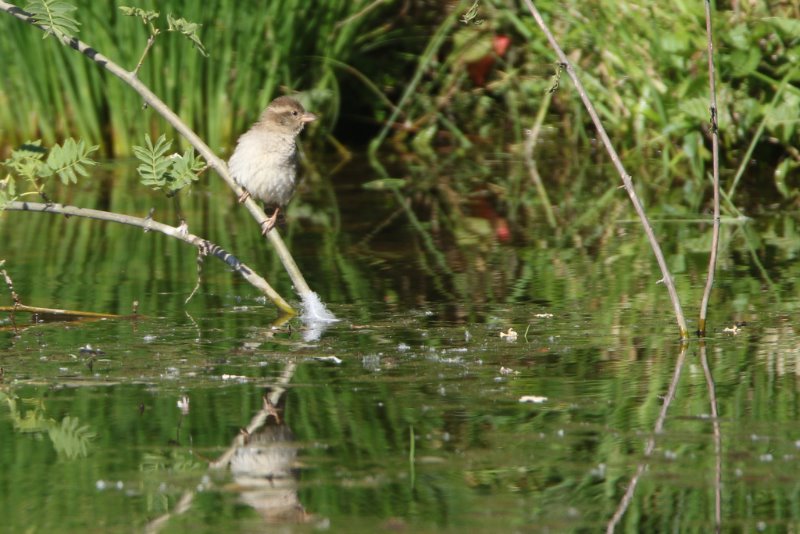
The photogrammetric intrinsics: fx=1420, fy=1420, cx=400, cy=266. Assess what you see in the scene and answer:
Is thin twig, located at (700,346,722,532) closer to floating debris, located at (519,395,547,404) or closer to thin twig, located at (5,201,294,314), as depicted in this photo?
floating debris, located at (519,395,547,404)

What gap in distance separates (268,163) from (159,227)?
1.04 meters

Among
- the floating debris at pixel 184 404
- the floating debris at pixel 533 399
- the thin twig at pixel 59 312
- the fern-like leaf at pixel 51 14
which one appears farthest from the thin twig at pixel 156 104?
the floating debris at pixel 533 399

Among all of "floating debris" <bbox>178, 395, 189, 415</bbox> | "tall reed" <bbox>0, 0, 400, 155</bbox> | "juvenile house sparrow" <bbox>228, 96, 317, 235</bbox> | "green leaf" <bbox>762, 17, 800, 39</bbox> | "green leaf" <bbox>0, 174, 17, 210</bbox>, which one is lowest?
"floating debris" <bbox>178, 395, 189, 415</bbox>

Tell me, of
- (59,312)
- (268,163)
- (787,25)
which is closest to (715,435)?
(59,312)

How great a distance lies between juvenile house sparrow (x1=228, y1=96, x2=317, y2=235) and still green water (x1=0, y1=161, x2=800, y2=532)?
35cm

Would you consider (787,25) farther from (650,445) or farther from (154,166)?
(650,445)

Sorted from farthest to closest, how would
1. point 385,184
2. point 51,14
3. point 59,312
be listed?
point 385,184 → point 59,312 → point 51,14

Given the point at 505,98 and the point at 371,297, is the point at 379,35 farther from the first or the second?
the point at 371,297

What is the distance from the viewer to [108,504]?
3.06 m

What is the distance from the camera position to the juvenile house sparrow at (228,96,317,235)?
232 inches

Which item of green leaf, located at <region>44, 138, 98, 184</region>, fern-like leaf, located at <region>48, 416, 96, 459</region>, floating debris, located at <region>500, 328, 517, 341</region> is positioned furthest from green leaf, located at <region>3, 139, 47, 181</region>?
floating debris, located at <region>500, 328, 517, 341</region>

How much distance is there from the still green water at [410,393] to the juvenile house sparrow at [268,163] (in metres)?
0.35

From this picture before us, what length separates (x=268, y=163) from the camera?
232 inches

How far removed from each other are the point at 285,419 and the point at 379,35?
6960 mm
